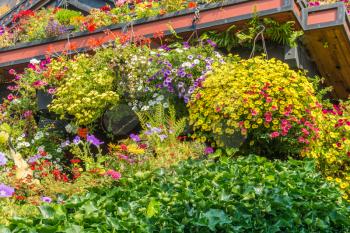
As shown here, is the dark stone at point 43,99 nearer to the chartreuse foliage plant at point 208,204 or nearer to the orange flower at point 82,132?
the orange flower at point 82,132

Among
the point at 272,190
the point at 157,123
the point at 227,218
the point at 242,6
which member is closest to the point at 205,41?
the point at 242,6

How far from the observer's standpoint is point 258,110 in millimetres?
6438

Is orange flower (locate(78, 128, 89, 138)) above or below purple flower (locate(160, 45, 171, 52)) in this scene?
below

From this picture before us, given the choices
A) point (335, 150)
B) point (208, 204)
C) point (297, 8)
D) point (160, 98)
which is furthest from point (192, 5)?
point (208, 204)

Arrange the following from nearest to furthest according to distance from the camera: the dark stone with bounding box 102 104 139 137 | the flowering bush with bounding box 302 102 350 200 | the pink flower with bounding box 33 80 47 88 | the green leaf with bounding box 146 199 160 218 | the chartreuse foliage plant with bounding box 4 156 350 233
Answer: the chartreuse foliage plant with bounding box 4 156 350 233 → the green leaf with bounding box 146 199 160 218 → the flowering bush with bounding box 302 102 350 200 → the dark stone with bounding box 102 104 139 137 → the pink flower with bounding box 33 80 47 88

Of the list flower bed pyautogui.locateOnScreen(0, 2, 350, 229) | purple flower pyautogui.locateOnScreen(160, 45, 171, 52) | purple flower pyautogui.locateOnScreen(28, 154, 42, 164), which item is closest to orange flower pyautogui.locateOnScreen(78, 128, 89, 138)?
flower bed pyautogui.locateOnScreen(0, 2, 350, 229)

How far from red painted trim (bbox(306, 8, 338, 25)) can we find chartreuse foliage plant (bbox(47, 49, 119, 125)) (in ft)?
9.50

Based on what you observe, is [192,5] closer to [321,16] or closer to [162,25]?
[162,25]

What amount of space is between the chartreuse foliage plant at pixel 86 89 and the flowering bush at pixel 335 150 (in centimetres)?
276

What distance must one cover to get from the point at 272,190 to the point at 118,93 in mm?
3670

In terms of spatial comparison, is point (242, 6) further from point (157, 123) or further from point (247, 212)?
point (247, 212)

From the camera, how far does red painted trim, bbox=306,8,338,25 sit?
7.94m

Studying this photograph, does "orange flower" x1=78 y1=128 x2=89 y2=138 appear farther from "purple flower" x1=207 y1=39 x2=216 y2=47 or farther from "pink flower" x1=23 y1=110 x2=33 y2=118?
"purple flower" x1=207 y1=39 x2=216 y2=47

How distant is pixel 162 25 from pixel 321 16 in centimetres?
229
